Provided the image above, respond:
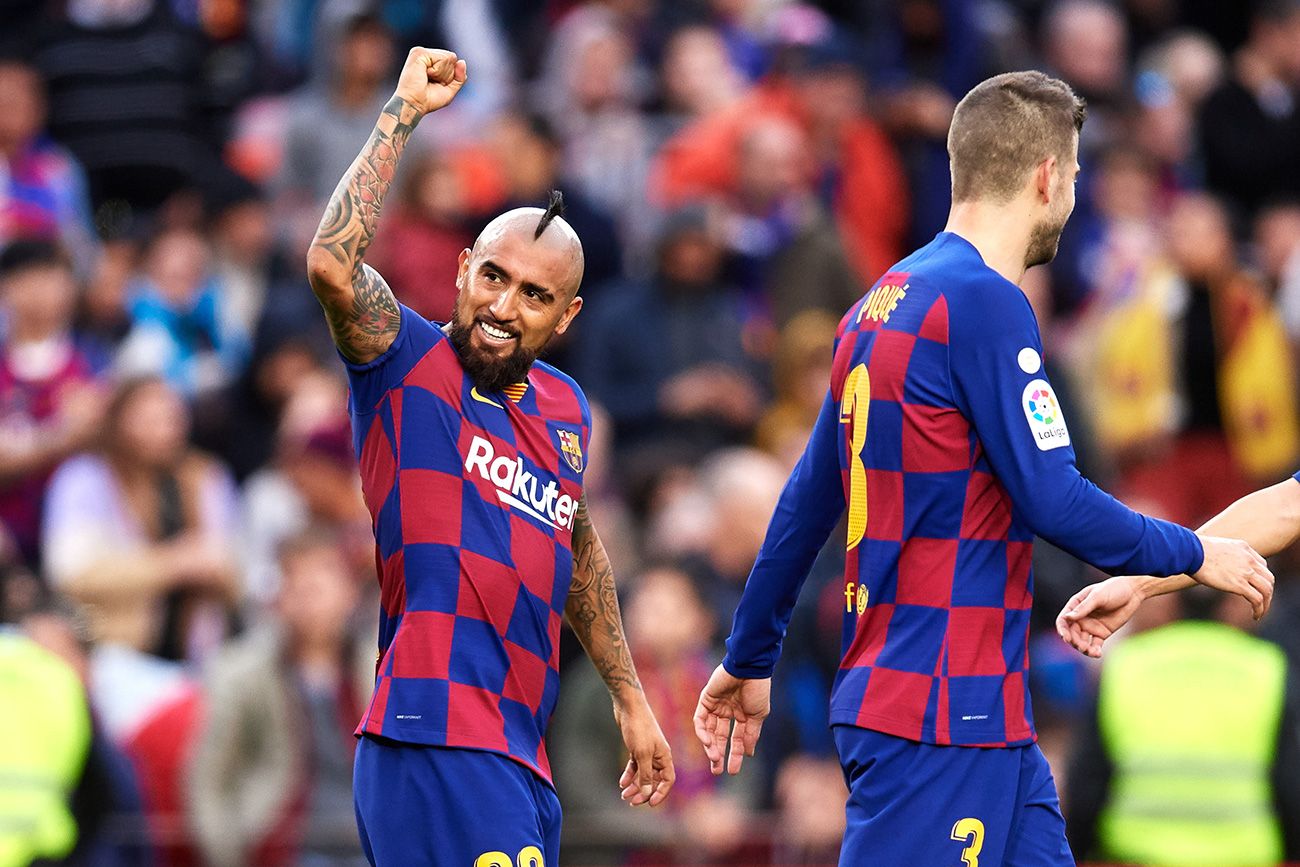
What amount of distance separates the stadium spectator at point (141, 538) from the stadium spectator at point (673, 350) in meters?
2.40

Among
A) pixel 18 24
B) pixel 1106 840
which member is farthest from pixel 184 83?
pixel 1106 840

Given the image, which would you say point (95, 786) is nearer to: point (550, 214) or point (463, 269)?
point (463, 269)

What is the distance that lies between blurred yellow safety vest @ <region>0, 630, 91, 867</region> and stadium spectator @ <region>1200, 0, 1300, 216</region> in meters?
9.19

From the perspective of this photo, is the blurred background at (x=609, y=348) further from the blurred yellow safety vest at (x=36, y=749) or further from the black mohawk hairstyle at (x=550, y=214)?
the black mohawk hairstyle at (x=550, y=214)

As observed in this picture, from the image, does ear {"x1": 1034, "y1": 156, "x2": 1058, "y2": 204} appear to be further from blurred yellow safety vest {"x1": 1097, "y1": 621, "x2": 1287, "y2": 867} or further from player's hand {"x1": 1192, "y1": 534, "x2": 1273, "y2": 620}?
blurred yellow safety vest {"x1": 1097, "y1": 621, "x2": 1287, "y2": 867}

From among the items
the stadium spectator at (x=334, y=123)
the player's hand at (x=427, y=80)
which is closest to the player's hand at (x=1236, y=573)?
the player's hand at (x=427, y=80)

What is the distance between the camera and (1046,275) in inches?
547

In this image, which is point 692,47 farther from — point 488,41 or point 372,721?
point 372,721

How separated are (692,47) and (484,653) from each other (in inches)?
365

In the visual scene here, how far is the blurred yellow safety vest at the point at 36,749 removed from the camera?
8.79m

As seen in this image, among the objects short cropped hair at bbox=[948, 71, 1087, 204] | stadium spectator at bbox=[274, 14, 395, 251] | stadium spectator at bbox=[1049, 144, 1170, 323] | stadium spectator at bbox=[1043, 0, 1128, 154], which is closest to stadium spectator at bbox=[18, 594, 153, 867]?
stadium spectator at bbox=[274, 14, 395, 251]

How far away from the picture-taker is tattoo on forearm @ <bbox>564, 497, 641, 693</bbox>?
625 cm

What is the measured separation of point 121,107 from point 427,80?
909 cm

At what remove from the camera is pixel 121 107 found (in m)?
14.2
